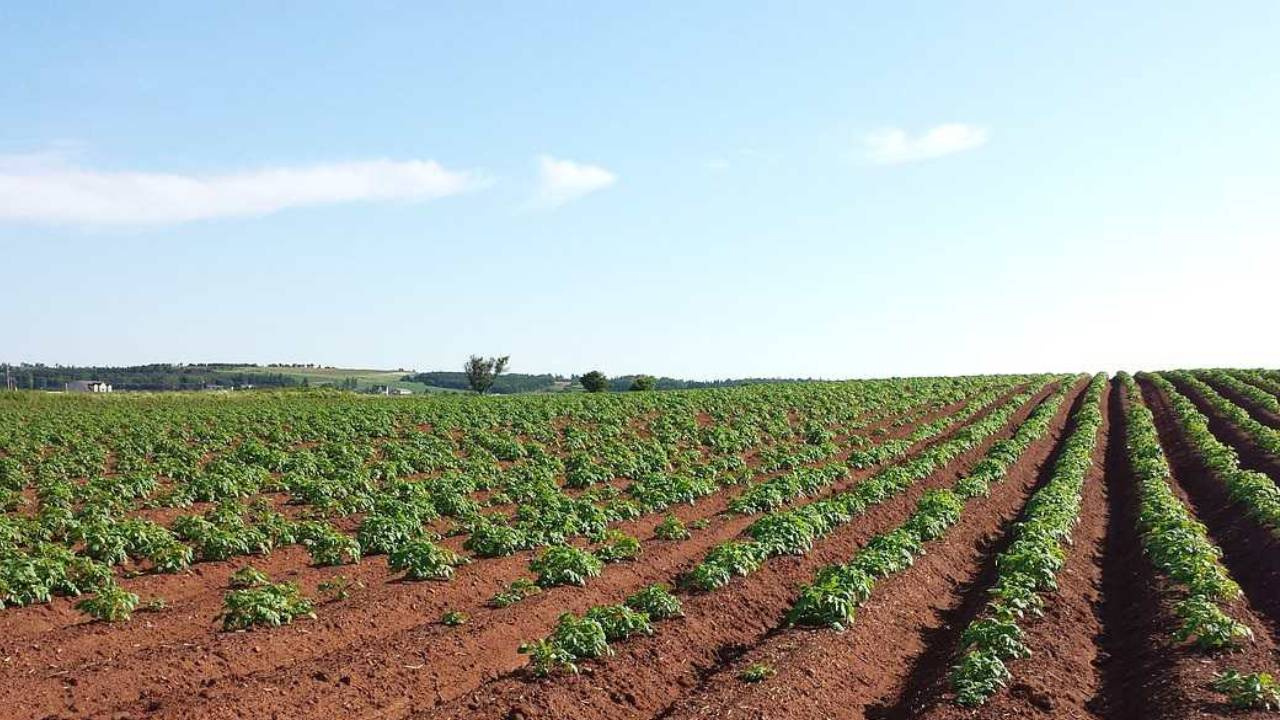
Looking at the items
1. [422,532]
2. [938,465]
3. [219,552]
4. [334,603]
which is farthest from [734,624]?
[938,465]

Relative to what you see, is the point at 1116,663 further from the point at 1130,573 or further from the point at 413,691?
the point at 413,691

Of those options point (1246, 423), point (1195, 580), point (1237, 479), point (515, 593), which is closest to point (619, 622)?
point (515, 593)

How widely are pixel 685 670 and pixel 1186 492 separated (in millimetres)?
20336

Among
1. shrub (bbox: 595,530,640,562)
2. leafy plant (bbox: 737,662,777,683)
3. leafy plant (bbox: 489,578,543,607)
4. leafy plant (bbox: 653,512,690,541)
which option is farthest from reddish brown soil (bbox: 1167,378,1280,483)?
leafy plant (bbox: 489,578,543,607)

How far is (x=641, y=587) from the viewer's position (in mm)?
14266

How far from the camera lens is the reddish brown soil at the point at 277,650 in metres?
9.38

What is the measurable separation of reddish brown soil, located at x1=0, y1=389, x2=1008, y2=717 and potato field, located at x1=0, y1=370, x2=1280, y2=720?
47mm

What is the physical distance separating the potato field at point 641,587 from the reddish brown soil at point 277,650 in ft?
0.15

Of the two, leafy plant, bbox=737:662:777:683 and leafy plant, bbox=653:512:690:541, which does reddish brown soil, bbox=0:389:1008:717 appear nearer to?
leafy plant, bbox=653:512:690:541

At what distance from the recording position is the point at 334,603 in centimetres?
1337

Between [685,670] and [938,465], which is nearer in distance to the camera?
[685,670]

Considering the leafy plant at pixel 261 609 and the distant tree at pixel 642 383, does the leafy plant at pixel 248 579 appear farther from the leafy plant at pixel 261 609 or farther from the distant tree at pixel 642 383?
the distant tree at pixel 642 383

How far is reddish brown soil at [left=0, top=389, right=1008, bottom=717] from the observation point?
9375 mm

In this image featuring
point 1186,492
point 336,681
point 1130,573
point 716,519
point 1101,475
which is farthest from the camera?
point 1101,475
